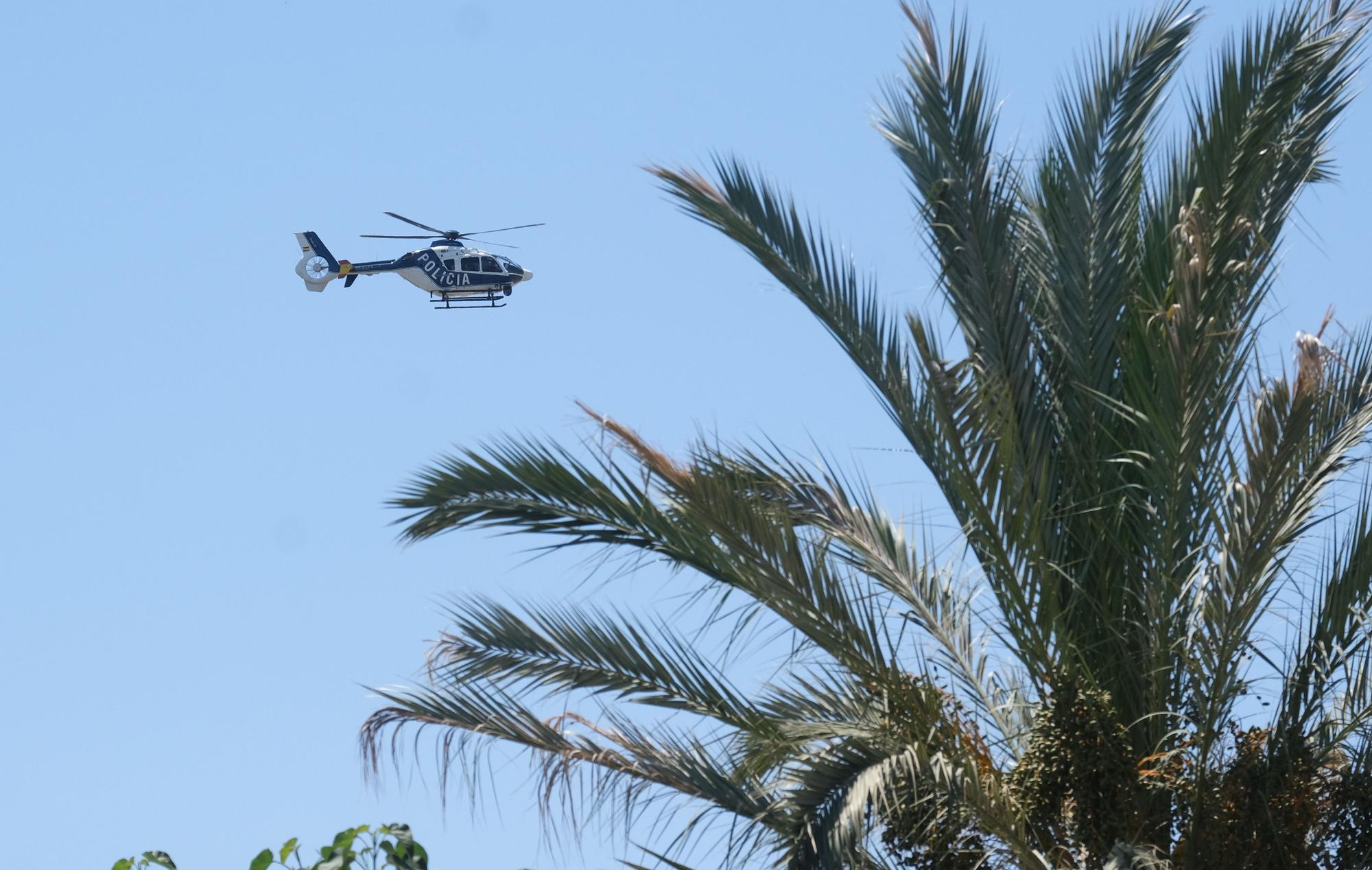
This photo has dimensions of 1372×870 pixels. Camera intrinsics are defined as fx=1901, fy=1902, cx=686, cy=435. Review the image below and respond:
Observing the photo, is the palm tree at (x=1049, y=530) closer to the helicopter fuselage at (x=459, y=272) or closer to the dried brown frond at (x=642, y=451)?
the dried brown frond at (x=642, y=451)

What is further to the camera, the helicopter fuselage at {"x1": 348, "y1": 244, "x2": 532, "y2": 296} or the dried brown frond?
the helicopter fuselage at {"x1": 348, "y1": 244, "x2": 532, "y2": 296}

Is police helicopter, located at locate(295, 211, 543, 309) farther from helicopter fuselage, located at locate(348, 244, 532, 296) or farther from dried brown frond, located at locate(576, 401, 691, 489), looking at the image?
dried brown frond, located at locate(576, 401, 691, 489)

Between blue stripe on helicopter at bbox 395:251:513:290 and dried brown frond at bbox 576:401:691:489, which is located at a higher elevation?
blue stripe on helicopter at bbox 395:251:513:290

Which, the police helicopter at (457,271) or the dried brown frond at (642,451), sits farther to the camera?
the police helicopter at (457,271)

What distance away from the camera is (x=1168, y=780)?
802 cm

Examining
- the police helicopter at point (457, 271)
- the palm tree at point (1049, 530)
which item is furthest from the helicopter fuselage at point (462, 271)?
the palm tree at point (1049, 530)

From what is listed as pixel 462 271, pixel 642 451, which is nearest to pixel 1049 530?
pixel 642 451

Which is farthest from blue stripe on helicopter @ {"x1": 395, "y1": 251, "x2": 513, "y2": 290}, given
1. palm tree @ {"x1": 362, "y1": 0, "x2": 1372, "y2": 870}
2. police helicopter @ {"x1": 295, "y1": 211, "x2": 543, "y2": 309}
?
palm tree @ {"x1": 362, "y1": 0, "x2": 1372, "y2": 870}

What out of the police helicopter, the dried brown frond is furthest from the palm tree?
the police helicopter

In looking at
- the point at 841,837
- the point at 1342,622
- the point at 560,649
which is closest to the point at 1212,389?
the point at 1342,622

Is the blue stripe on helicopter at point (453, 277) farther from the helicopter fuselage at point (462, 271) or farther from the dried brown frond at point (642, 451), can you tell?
the dried brown frond at point (642, 451)

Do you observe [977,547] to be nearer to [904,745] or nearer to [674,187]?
[904,745]

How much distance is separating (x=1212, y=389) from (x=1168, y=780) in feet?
5.44

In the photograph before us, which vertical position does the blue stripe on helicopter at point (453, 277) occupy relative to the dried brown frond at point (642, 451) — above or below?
above
